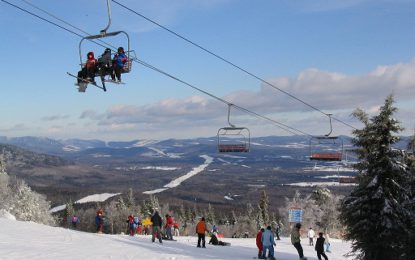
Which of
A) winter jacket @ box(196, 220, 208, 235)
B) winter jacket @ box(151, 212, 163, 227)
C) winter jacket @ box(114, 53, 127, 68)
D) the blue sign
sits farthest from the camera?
the blue sign

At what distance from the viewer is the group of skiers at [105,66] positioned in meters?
17.8

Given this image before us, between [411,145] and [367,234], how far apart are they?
564 centimetres

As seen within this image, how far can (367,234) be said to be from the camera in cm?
2666

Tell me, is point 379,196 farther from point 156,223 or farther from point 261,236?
point 156,223

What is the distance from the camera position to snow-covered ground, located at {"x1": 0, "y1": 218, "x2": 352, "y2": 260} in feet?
66.6

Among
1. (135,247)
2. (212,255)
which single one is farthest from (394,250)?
(135,247)

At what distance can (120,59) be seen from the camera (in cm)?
1784

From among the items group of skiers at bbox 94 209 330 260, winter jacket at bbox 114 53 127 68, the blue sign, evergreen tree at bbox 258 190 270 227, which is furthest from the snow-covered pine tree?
evergreen tree at bbox 258 190 270 227

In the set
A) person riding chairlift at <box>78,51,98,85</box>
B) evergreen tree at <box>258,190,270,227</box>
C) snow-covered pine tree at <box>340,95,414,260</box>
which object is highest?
person riding chairlift at <box>78,51,98,85</box>

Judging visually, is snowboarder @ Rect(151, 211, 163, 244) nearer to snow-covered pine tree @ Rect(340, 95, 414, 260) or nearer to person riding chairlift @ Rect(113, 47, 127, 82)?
snow-covered pine tree @ Rect(340, 95, 414, 260)

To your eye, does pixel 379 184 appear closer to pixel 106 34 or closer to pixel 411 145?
pixel 411 145

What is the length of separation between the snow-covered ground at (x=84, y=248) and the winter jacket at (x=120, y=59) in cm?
750

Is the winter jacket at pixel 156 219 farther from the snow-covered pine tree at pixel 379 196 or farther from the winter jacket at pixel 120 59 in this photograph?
the winter jacket at pixel 120 59

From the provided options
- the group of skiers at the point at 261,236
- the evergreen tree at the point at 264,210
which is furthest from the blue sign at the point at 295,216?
the evergreen tree at the point at 264,210
